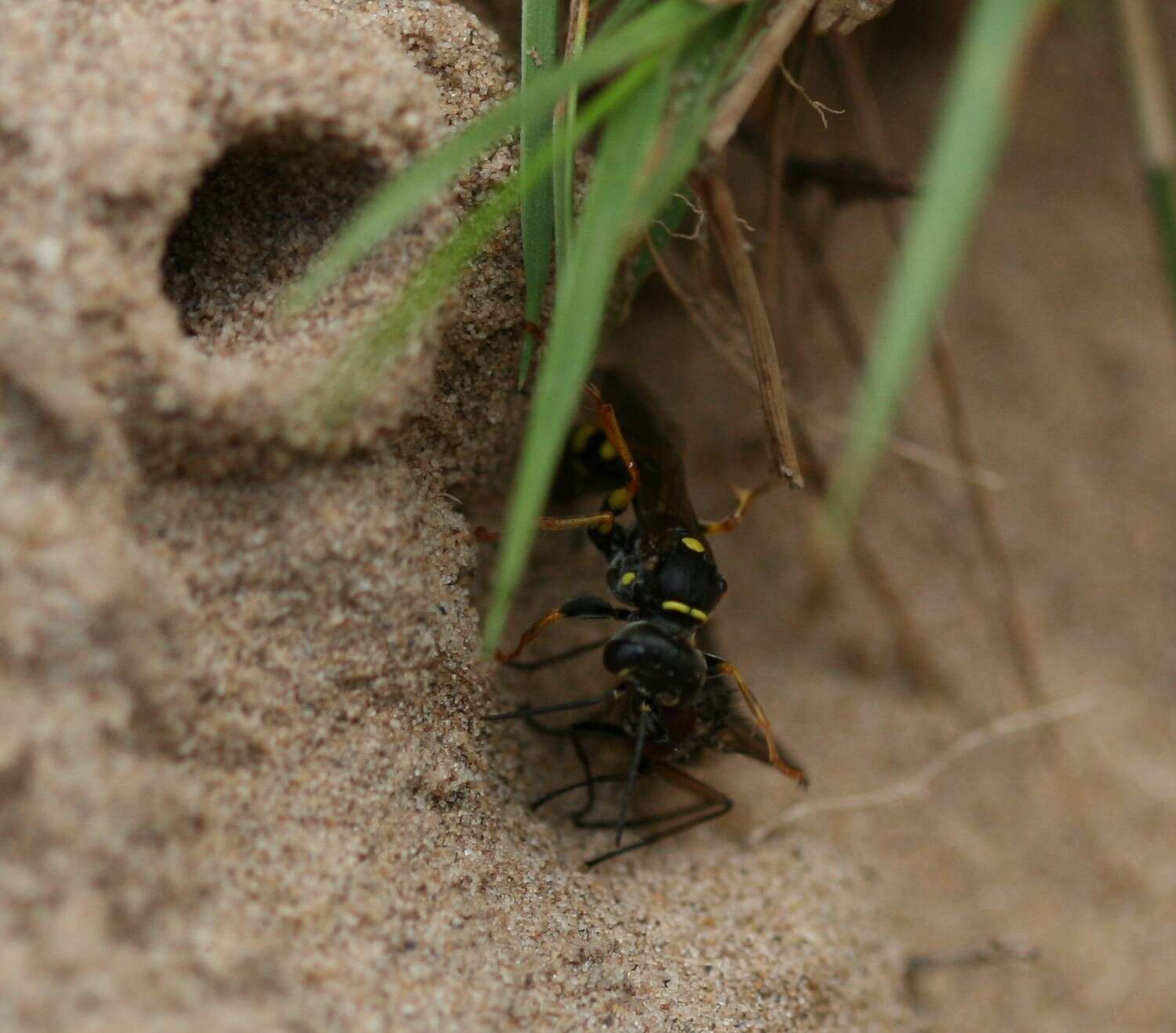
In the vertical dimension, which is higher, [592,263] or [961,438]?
[592,263]

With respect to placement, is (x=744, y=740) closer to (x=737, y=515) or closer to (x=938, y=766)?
(x=737, y=515)

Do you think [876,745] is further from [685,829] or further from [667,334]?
[667,334]

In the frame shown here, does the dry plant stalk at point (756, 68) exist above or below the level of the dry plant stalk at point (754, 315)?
above

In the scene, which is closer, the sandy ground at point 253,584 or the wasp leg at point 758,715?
the sandy ground at point 253,584

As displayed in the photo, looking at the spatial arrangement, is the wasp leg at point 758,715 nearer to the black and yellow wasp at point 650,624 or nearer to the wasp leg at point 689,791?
the black and yellow wasp at point 650,624

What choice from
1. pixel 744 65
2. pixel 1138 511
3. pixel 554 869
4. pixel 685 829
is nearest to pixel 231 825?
pixel 554 869

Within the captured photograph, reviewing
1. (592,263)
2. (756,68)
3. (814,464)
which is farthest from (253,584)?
(814,464)

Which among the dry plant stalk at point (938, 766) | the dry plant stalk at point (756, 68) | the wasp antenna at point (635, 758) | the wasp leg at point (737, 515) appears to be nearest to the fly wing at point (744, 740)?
the dry plant stalk at point (938, 766)

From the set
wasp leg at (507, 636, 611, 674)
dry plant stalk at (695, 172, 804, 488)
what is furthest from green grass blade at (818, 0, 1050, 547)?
wasp leg at (507, 636, 611, 674)
